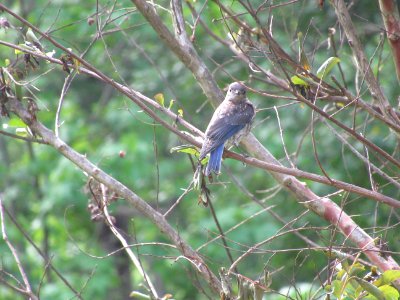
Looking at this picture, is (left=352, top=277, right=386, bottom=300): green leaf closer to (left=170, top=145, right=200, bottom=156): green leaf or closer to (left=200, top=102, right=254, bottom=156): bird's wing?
(left=170, top=145, right=200, bottom=156): green leaf

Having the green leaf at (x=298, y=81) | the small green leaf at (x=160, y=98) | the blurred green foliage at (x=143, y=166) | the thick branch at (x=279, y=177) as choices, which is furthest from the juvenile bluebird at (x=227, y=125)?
the blurred green foliage at (x=143, y=166)

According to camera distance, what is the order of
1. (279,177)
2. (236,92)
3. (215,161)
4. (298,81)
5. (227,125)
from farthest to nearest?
(236,92) → (227,125) → (215,161) → (279,177) → (298,81)

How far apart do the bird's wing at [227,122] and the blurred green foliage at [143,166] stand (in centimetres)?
220

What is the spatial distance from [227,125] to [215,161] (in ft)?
2.74

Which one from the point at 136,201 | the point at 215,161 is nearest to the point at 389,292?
the point at 136,201

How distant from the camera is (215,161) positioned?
4.15 meters

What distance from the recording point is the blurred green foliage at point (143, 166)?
8453mm

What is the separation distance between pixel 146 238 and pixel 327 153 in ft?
10.2

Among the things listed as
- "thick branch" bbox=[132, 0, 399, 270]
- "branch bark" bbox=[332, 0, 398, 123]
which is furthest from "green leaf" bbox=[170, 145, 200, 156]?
"branch bark" bbox=[332, 0, 398, 123]

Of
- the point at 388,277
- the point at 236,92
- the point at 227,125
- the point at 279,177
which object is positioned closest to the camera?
the point at 388,277

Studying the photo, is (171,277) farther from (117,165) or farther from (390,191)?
(390,191)

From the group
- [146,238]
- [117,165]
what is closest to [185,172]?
[146,238]

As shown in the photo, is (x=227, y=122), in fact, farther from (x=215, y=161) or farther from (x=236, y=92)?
(x=215, y=161)

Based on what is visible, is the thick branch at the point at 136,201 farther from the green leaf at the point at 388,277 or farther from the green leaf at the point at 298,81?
the green leaf at the point at 298,81
